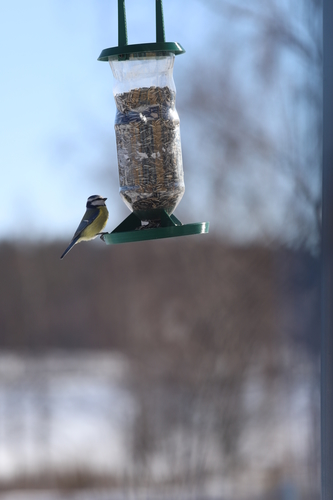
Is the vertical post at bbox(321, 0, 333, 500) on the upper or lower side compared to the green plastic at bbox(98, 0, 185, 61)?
lower

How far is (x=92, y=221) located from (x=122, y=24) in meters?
0.44

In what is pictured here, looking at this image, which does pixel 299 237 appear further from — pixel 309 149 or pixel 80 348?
pixel 80 348

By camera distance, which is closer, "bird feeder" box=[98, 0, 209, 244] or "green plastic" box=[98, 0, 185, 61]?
"green plastic" box=[98, 0, 185, 61]

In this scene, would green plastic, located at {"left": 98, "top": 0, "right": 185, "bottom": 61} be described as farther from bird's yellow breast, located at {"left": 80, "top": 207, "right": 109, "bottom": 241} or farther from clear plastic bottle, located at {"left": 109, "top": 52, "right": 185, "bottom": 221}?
bird's yellow breast, located at {"left": 80, "top": 207, "right": 109, "bottom": 241}

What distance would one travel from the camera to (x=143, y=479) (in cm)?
348

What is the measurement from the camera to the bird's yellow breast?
3.94 ft

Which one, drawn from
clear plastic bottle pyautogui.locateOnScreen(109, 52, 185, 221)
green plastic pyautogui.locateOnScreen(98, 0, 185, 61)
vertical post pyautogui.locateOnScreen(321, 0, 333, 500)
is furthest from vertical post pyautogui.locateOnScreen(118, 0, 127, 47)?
vertical post pyautogui.locateOnScreen(321, 0, 333, 500)

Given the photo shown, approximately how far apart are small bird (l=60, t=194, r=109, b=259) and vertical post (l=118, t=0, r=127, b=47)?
0.37 metres

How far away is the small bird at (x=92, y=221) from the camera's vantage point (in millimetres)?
1194

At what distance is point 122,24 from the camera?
986 mm

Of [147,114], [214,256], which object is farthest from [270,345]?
[147,114]

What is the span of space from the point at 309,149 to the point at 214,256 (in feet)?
2.89

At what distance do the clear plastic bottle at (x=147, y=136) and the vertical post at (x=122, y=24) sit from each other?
0.34 feet

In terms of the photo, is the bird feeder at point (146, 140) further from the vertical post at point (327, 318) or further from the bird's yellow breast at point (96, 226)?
the vertical post at point (327, 318)
